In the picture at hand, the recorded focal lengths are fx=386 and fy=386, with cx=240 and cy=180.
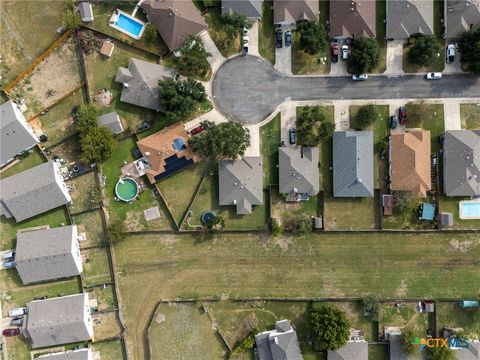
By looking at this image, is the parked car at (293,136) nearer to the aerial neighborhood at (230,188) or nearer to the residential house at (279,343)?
the aerial neighborhood at (230,188)

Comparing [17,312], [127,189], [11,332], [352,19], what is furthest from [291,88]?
[11,332]

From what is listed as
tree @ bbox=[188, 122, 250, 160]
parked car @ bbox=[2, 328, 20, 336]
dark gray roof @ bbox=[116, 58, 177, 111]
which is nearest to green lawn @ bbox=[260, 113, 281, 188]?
tree @ bbox=[188, 122, 250, 160]

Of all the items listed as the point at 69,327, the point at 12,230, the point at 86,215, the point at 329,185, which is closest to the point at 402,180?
the point at 329,185

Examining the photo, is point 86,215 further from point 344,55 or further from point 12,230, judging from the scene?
point 344,55

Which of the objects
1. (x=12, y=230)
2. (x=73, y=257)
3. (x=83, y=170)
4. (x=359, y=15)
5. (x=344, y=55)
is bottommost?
(x=73, y=257)

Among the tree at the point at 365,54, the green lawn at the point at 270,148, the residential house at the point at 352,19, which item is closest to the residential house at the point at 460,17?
the residential house at the point at 352,19

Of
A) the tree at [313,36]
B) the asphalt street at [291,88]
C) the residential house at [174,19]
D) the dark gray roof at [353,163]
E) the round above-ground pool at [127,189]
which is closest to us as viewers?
the tree at [313,36]
